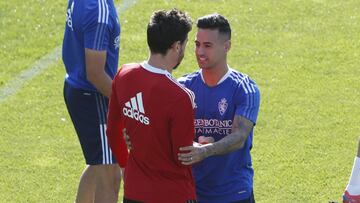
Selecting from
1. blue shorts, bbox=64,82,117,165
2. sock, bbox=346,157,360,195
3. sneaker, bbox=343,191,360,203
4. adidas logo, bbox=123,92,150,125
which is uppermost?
adidas logo, bbox=123,92,150,125

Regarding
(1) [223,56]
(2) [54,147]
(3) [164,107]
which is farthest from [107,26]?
(2) [54,147]

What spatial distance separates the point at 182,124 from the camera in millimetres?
5809

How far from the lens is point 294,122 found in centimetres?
1010

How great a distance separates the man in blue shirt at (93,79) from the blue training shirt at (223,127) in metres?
0.99

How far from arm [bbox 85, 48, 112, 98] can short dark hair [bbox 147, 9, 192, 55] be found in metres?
1.48

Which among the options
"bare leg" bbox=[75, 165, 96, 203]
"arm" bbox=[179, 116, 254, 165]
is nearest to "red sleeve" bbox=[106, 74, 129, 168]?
"arm" bbox=[179, 116, 254, 165]

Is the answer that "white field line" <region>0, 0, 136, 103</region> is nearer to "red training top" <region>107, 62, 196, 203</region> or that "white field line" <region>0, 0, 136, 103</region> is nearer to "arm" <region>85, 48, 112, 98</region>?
"arm" <region>85, 48, 112, 98</region>

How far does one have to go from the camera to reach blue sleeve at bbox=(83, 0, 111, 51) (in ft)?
24.1

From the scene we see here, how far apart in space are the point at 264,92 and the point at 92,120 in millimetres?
3645

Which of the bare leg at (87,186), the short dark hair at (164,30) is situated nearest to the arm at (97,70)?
the bare leg at (87,186)

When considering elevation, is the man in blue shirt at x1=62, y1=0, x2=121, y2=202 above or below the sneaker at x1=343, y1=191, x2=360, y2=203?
above

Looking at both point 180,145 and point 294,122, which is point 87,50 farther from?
point 294,122

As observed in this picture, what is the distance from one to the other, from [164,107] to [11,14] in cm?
766

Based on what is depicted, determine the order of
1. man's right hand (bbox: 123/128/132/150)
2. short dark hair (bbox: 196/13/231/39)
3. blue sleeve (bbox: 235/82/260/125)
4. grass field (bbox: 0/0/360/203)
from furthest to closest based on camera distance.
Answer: grass field (bbox: 0/0/360/203) → short dark hair (bbox: 196/13/231/39) → blue sleeve (bbox: 235/82/260/125) → man's right hand (bbox: 123/128/132/150)
